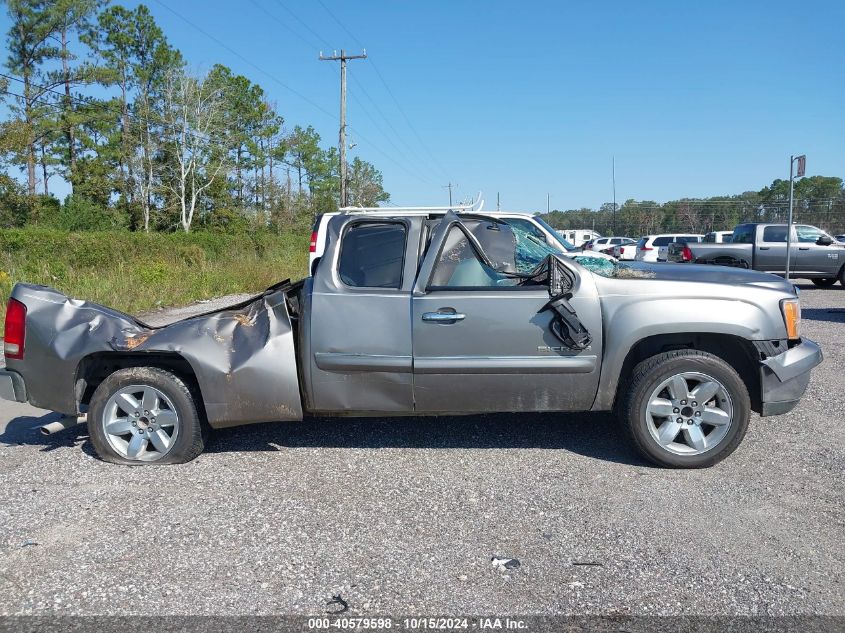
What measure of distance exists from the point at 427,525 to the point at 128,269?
18.0m

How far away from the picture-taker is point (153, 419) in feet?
15.5

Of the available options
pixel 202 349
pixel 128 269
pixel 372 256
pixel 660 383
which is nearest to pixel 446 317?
pixel 372 256

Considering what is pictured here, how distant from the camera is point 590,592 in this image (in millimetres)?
3096

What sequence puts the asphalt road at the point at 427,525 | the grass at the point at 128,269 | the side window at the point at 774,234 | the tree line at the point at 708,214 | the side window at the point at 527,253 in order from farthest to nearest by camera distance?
the tree line at the point at 708,214 → the side window at the point at 774,234 → the grass at the point at 128,269 → the side window at the point at 527,253 → the asphalt road at the point at 427,525

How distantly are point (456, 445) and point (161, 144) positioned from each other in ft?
180

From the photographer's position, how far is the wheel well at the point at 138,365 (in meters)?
4.77

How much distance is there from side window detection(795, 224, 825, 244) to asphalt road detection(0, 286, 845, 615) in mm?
15126

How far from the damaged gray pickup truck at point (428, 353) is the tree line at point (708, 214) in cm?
4119

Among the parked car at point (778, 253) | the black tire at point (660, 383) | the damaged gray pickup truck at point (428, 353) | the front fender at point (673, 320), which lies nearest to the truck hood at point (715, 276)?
the damaged gray pickup truck at point (428, 353)

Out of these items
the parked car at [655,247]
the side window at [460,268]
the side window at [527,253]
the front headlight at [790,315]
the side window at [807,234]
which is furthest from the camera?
the parked car at [655,247]

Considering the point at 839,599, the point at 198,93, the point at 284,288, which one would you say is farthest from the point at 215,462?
the point at 198,93

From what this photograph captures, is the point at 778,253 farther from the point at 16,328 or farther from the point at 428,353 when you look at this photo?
the point at 16,328

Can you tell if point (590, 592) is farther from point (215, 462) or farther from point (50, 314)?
point (50, 314)

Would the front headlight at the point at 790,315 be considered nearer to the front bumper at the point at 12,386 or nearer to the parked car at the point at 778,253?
the front bumper at the point at 12,386
